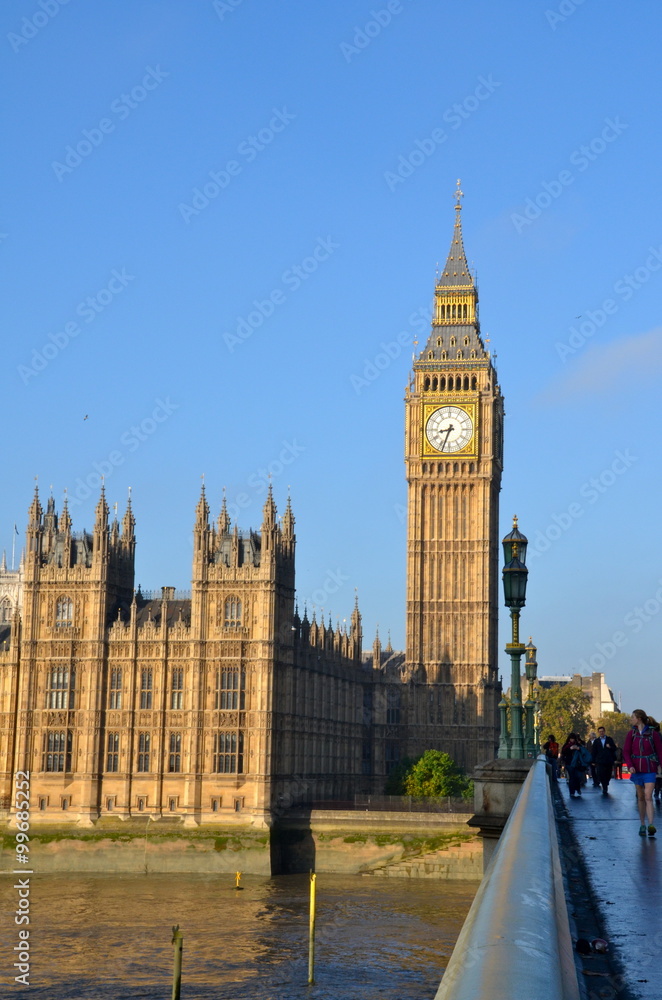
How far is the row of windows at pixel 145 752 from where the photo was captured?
250 feet

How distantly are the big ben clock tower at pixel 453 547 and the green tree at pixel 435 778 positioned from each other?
8.48 metres

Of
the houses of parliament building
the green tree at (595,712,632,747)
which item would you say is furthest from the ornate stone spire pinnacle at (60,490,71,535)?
the green tree at (595,712,632,747)

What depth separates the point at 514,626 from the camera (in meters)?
27.3

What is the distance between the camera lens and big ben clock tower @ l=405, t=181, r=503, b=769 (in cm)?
10494

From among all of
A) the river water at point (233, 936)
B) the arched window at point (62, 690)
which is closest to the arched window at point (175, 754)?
the arched window at point (62, 690)

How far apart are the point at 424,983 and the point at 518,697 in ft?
76.5

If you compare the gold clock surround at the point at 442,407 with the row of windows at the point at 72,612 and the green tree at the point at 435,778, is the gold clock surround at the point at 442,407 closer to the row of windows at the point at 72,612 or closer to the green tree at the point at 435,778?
the green tree at the point at 435,778

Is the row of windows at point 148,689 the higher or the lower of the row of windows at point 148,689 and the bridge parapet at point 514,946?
the higher

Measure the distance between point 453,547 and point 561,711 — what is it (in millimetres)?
52237

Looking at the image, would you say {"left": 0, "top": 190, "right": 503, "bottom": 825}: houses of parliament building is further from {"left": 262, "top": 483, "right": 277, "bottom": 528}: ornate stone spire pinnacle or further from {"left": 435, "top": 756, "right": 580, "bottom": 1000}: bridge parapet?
{"left": 435, "top": 756, "right": 580, "bottom": 1000}: bridge parapet

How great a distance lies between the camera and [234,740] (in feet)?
250

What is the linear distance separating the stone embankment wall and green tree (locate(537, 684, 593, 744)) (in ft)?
259

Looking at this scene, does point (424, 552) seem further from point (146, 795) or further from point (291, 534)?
point (146, 795)

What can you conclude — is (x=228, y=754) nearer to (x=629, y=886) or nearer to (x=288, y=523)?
(x=288, y=523)
